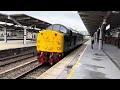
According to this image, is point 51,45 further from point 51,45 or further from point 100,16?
point 100,16

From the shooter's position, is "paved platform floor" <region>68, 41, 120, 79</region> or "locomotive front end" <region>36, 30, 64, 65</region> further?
"locomotive front end" <region>36, 30, 64, 65</region>

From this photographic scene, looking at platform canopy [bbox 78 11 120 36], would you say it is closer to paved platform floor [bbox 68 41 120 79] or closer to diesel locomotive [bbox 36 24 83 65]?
diesel locomotive [bbox 36 24 83 65]

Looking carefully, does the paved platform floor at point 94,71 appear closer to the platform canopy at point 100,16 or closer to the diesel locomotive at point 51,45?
the diesel locomotive at point 51,45

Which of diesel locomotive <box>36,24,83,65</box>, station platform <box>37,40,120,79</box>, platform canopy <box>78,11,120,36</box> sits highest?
platform canopy <box>78,11,120,36</box>

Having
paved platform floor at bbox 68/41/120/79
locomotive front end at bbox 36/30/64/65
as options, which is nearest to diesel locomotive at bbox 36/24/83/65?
locomotive front end at bbox 36/30/64/65

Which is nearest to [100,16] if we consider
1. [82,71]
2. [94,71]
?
[94,71]

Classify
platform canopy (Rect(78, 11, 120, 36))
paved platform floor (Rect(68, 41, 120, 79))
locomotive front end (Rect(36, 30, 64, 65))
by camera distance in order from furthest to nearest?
1. platform canopy (Rect(78, 11, 120, 36))
2. locomotive front end (Rect(36, 30, 64, 65))
3. paved platform floor (Rect(68, 41, 120, 79))

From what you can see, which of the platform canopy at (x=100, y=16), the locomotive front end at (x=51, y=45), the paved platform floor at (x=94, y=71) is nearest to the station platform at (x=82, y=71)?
the paved platform floor at (x=94, y=71)

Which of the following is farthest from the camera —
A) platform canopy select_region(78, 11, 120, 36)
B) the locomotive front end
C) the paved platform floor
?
platform canopy select_region(78, 11, 120, 36)
